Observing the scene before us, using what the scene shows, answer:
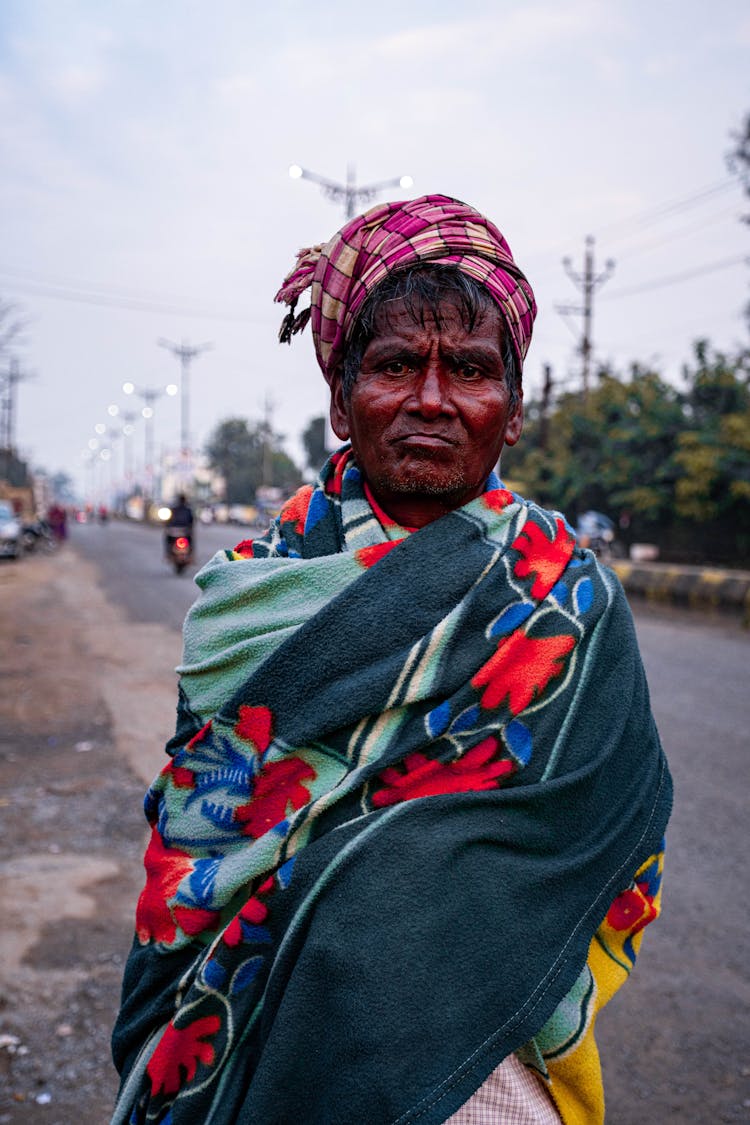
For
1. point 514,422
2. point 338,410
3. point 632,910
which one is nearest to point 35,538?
point 338,410

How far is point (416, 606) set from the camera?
1315 mm

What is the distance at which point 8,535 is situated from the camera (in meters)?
25.6

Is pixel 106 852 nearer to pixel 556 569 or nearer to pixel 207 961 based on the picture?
pixel 207 961

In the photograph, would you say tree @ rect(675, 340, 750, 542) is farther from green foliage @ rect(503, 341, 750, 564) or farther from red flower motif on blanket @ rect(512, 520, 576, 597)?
red flower motif on blanket @ rect(512, 520, 576, 597)

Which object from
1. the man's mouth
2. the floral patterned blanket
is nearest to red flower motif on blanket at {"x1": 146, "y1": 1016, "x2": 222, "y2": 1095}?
the floral patterned blanket

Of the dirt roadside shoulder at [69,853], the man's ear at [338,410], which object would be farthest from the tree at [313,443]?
the man's ear at [338,410]

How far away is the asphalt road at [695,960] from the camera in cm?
273

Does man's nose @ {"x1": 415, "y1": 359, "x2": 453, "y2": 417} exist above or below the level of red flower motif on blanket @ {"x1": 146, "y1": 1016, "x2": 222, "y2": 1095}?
above

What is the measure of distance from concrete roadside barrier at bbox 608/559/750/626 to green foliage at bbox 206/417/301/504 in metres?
68.3

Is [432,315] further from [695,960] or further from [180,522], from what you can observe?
[180,522]

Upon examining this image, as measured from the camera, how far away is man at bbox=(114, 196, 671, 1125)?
123 centimetres

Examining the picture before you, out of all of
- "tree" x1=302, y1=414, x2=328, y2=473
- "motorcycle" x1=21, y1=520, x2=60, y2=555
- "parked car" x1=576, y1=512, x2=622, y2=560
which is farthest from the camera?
"tree" x1=302, y1=414, x2=328, y2=473

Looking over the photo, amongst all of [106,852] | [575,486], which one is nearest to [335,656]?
[106,852]

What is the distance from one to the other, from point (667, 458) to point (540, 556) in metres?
19.8
